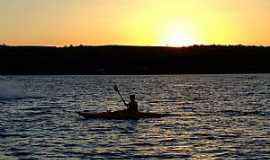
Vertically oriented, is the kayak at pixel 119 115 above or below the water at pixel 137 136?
above

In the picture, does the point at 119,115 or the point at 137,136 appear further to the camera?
the point at 119,115

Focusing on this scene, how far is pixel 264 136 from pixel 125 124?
34.4 ft

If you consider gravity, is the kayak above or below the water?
above

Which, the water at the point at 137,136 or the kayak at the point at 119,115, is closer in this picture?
the water at the point at 137,136

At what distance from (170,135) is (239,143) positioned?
516cm

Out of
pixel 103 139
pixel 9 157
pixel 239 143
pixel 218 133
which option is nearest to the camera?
pixel 9 157

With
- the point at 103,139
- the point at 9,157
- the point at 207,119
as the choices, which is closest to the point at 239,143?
the point at 103,139

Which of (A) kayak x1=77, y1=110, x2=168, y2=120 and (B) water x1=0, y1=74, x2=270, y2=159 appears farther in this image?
(A) kayak x1=77, y1=110, x2=168, y2=120

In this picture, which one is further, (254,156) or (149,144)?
(149,144)

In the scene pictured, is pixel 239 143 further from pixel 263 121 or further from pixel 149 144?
pixel 263 121

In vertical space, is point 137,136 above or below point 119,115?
below

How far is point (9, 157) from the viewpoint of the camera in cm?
3064

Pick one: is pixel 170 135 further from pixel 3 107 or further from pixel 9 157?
pixel 3 107

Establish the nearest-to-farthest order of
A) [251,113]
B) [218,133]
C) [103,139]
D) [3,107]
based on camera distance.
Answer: [103,139], [218,133], [251,113], [3,107]
